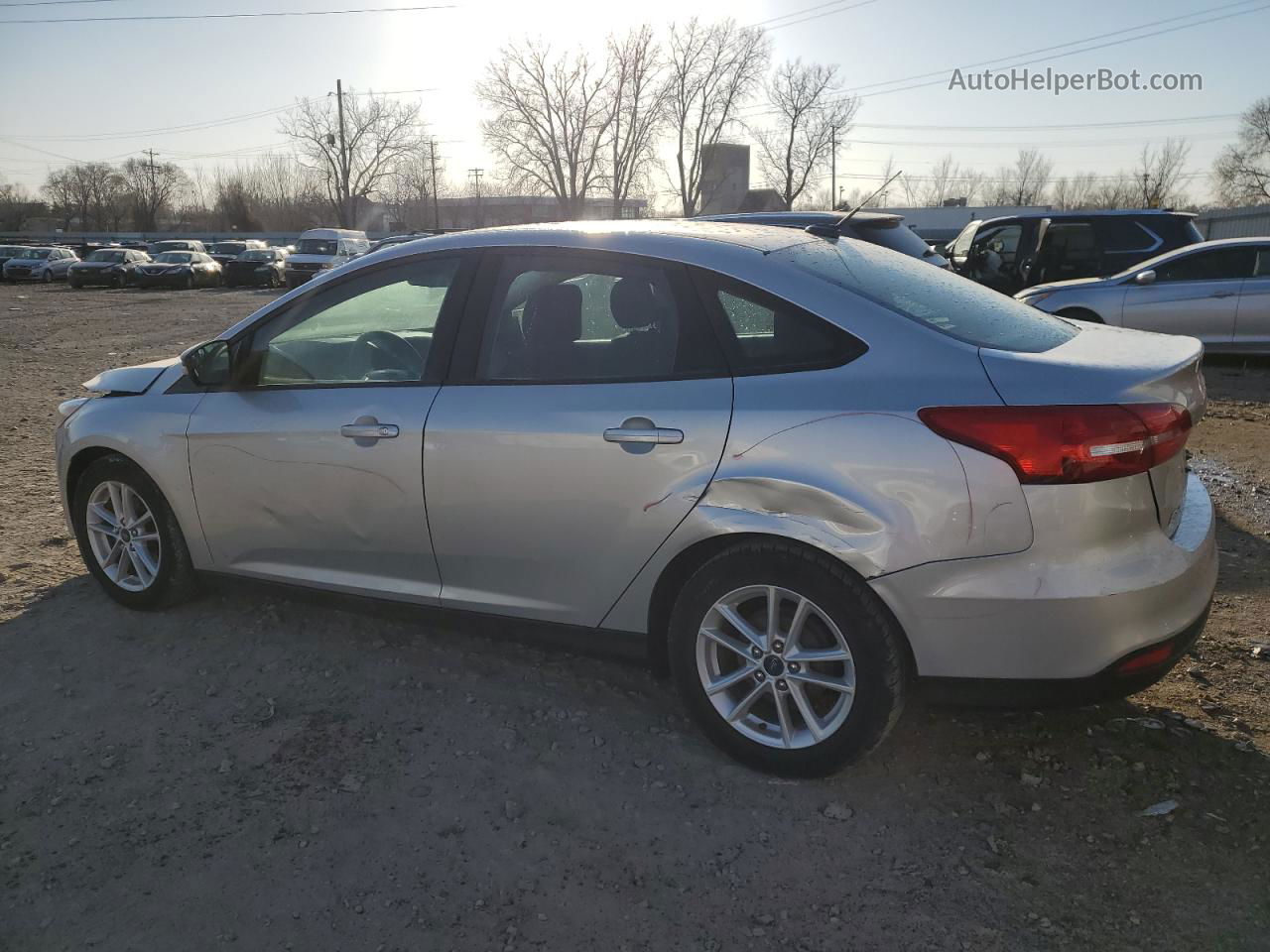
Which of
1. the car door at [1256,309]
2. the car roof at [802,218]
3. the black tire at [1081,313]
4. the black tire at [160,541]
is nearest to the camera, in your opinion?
the black tire at [160,541]

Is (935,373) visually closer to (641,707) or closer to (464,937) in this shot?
(641,707)

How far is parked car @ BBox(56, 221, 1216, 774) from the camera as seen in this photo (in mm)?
2586

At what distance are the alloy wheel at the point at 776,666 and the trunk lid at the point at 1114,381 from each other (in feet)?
2.72

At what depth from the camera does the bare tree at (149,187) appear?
92.5 meters

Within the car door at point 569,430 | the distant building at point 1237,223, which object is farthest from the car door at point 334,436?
the distant building at point 1237,223

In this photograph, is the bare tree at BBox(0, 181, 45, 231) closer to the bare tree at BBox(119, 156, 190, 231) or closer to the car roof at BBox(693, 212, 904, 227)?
the bare tree at BBox(119, 156, 190, 231)

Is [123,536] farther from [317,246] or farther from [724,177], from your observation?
[724,177]

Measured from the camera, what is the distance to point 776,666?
292cm

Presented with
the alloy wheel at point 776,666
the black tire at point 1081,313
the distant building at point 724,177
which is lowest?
the alloy wheel at point 776,666

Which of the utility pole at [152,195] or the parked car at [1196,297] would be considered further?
the utility pole at [152,195]

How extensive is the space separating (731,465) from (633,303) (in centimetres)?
71

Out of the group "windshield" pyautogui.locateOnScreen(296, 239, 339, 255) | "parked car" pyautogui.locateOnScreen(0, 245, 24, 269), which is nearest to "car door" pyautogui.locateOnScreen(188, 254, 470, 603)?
"windshield" pyautogui.locateOnScreen(296, 239, 339, 255)

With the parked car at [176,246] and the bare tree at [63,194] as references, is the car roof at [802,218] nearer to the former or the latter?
the parked car at [176,246]

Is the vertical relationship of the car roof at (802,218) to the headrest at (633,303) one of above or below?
above
